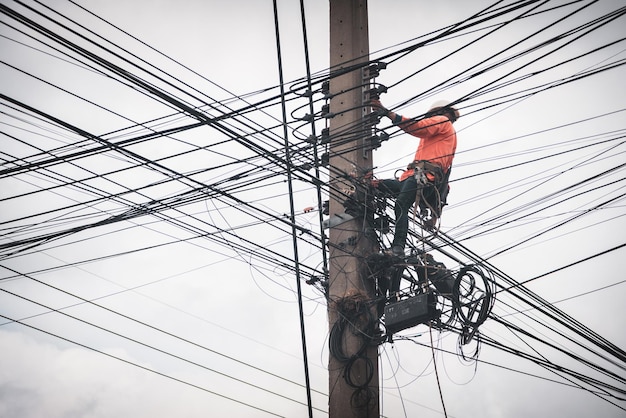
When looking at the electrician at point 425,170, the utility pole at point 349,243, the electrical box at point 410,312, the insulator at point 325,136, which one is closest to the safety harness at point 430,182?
the electrician at point 425,170

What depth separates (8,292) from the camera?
7.71 metres

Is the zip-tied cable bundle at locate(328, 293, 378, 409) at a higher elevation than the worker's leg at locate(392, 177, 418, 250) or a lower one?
lower

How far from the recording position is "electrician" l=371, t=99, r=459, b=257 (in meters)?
7.55

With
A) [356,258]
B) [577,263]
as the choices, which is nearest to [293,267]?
[356,258]

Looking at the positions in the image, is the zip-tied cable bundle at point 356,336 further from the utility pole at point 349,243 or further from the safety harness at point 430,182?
the safety harness at point 430,182

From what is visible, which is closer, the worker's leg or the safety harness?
the worker's leg

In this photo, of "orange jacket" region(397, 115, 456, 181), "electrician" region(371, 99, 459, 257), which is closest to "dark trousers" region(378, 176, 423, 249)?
"electrician" region(371, 99, 459, 257)

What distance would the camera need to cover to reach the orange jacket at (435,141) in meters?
7.73

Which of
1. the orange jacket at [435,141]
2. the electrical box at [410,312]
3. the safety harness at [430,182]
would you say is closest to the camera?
the electrical box at [410,312]

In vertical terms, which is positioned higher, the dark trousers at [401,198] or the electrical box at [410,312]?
the dark trousers at [401,198]

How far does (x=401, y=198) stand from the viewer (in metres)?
7.59

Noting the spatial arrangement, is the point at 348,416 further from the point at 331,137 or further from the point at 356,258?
the point at 331,137

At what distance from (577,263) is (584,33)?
8.15 feet

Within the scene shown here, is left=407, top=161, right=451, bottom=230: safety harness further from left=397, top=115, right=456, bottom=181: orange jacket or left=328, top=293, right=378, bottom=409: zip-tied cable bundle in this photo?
left=328, top=293, right=378, bottom=409: zip-tied cable bundle
